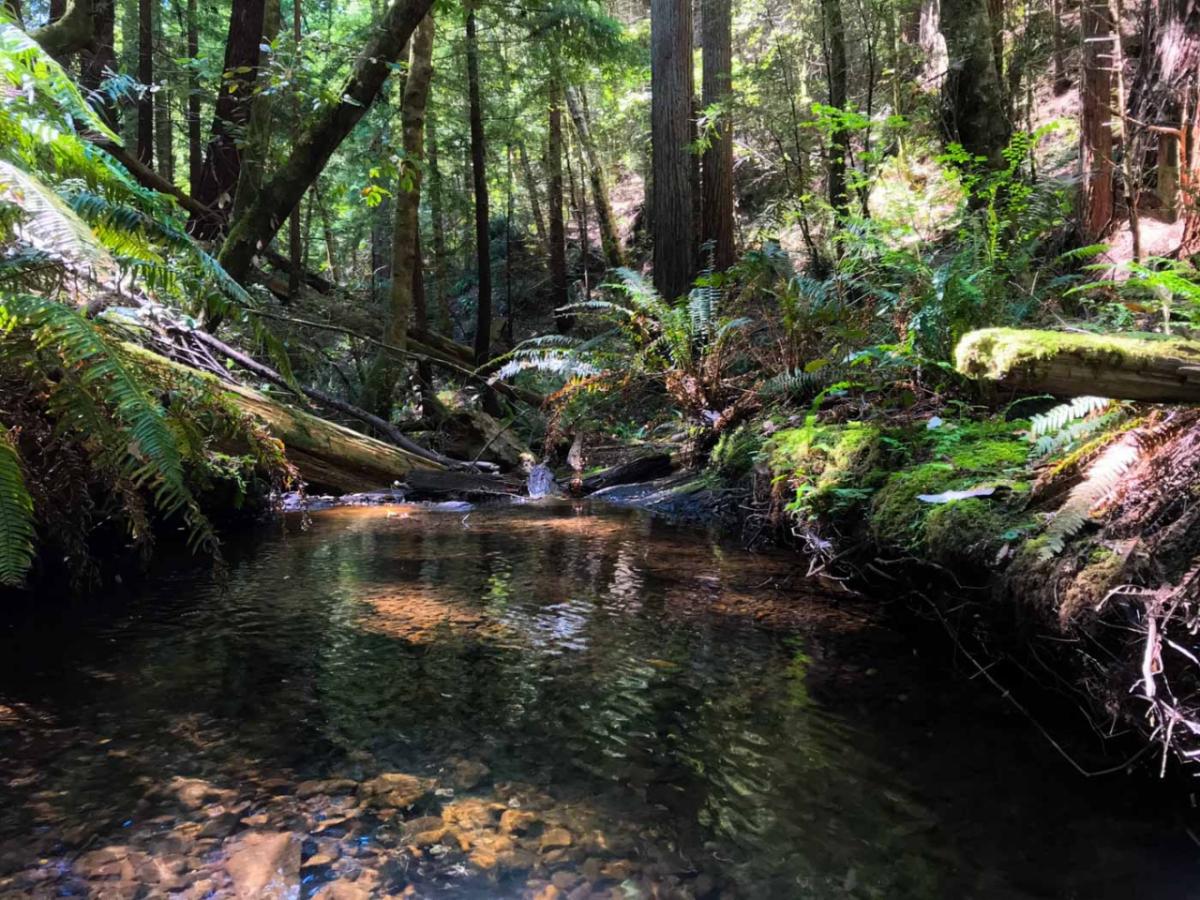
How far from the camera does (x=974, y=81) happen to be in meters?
6.38

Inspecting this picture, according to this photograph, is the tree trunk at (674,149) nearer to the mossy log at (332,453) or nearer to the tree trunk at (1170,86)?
the mossy log at (332,453)

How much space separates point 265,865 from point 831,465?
3.22 m

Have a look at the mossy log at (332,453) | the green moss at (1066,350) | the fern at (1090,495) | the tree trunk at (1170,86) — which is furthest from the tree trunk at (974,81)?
the mossy log at (332,453)

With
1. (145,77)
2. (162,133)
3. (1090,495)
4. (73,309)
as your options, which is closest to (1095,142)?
(1090,495)

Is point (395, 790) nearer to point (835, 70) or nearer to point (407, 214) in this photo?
point (407, 214)

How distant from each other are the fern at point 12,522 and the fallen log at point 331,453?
2961 mm

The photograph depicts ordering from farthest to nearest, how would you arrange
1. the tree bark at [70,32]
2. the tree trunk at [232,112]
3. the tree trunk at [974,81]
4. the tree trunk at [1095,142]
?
1. the tree trunk at [232,112]
2. the tree bark at [70,32]
3. the tree trunk at [974,81]
4. the tree trunk at [1095,142]

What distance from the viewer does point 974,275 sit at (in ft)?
13.6

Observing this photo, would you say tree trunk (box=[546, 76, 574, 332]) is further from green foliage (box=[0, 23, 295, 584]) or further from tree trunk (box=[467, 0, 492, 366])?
green foliage (box=[0, 23, 295, 584])

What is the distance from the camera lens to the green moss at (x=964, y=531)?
2551 mm

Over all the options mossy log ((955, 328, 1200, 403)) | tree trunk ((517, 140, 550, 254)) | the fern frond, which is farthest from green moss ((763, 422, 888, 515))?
tree trunk ((517, 140, 550, 254))

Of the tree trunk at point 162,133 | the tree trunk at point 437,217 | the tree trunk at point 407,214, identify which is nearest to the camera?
the tree trunk at point 407,214

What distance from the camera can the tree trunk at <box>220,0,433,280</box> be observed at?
6359 mm

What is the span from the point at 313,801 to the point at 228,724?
584 mm
